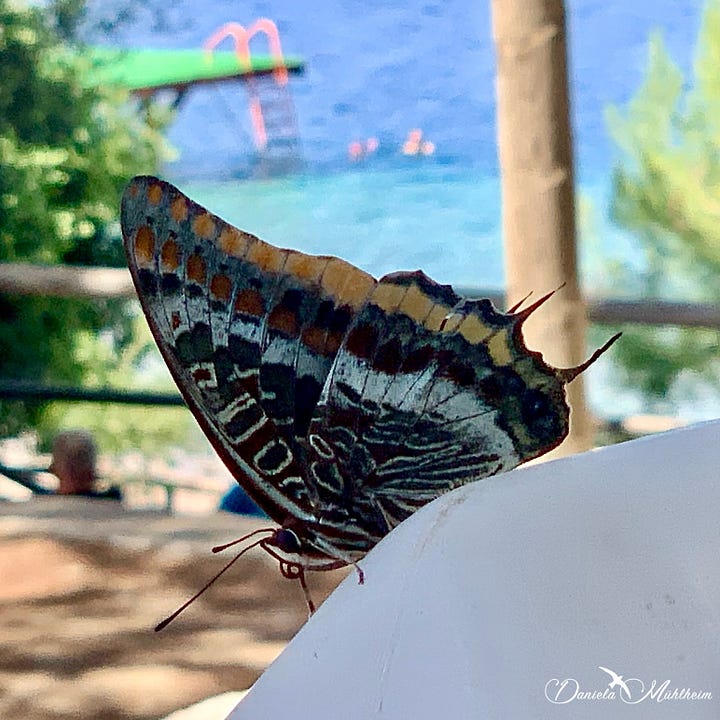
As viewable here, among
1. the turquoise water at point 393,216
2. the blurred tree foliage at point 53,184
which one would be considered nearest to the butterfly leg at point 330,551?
the blurred tree foliage at point 53,184

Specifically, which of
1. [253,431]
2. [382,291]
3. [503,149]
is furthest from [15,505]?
[382,291]

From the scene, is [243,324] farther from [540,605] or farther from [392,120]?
[392,120]

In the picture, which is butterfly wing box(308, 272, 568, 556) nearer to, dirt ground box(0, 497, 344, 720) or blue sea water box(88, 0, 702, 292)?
dirt ground box(0, 497, 344, 720)

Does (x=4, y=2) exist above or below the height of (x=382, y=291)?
above

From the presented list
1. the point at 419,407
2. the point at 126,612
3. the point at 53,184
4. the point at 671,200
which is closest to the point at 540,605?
the point at 419,407

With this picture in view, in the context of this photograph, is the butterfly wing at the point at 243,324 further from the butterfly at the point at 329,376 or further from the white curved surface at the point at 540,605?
the white curved surface at the point at 540,605

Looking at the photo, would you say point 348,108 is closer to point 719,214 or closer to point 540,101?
point 719,214
